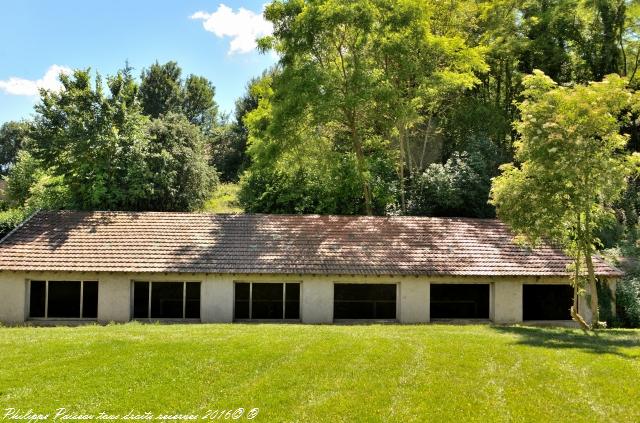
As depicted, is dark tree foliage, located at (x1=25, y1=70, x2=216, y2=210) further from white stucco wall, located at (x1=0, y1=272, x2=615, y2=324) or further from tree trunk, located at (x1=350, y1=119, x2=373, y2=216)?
tree trunk, located at (x1=350, y1=119, x2=373, y2=216)

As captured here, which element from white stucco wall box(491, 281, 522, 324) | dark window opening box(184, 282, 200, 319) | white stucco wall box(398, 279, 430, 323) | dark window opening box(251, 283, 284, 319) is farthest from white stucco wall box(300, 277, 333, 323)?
white stucco wall box(491, 281, 522, 324)

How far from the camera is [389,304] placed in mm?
21984

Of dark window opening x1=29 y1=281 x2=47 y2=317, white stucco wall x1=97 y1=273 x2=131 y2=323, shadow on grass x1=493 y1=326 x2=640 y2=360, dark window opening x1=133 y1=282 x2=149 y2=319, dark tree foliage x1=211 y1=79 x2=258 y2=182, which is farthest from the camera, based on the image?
dark tree foliage x1=211 y1=79 x2=258 y2=182

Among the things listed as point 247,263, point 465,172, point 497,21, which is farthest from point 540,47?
point 247,263

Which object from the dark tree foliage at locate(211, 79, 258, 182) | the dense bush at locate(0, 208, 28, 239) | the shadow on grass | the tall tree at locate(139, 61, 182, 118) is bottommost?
the shadow on grass

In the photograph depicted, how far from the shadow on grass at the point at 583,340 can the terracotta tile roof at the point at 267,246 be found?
3.56 meters

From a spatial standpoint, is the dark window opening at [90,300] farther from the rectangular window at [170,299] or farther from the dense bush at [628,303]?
the dense bush at [628,303]

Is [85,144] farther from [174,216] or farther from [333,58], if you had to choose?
[333,58]

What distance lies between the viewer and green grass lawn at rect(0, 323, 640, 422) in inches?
397

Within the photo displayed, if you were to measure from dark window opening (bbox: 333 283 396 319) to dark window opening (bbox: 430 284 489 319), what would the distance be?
5.60 ft

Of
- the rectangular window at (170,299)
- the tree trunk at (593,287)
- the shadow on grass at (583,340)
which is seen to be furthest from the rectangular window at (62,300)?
the tree trunk at (593,287)

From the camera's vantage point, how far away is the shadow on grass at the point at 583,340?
14550 millimetres

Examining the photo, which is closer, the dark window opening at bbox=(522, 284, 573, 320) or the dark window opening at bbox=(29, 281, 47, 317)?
the dark window opening at bbox=(29, 281, 47, 317)

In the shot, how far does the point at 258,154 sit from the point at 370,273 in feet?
32.4
